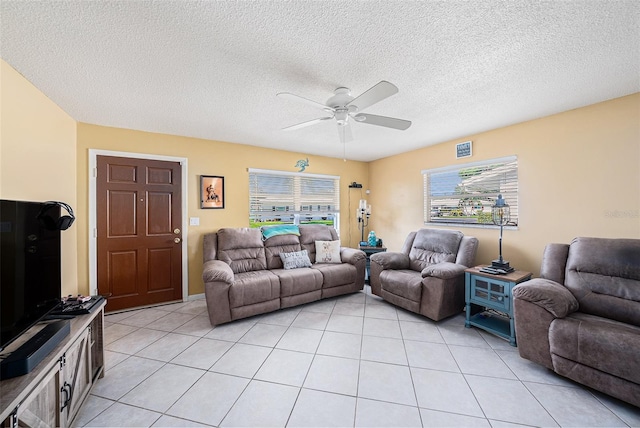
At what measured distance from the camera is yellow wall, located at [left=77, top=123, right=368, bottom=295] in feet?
9.78

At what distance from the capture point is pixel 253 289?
287cm

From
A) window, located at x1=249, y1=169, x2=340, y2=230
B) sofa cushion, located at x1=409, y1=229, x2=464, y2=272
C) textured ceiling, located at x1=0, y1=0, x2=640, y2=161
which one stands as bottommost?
sofa cushion, located at x1=409, y1=229, x2=464, y2=272

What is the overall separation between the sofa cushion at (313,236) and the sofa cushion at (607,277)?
9.68 feet

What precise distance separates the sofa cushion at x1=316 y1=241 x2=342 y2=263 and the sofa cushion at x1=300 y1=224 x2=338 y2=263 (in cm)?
11

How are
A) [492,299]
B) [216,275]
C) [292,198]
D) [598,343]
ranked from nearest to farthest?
[598,343] < [492,299] < [216,275] < [292,198]

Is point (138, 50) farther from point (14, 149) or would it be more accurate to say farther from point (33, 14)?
point (14, 149)

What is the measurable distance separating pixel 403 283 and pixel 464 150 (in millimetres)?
2164

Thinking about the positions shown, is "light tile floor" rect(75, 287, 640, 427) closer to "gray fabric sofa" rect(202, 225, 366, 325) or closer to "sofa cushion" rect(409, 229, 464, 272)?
"gray fabric sofa" rect(202, 225, 366, 325)

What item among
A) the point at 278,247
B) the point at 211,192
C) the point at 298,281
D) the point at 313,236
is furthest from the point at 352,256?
the point at 211,192

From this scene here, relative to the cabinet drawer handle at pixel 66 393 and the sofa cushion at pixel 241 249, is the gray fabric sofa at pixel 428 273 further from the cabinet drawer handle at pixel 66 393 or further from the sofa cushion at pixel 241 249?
the cabinet drawer handle at pixel 66 393

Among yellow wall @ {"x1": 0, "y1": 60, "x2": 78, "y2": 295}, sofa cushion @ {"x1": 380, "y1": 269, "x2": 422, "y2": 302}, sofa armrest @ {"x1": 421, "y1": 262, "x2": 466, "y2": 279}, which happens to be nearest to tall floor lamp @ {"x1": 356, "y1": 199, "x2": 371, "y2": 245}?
sofa cushion @ {"x1": 380, "y1": 269, "x2": 422, "y2": 302}

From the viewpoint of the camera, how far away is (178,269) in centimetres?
350

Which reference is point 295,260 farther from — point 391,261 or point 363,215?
point 363,215

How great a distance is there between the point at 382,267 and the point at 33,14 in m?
3.79
